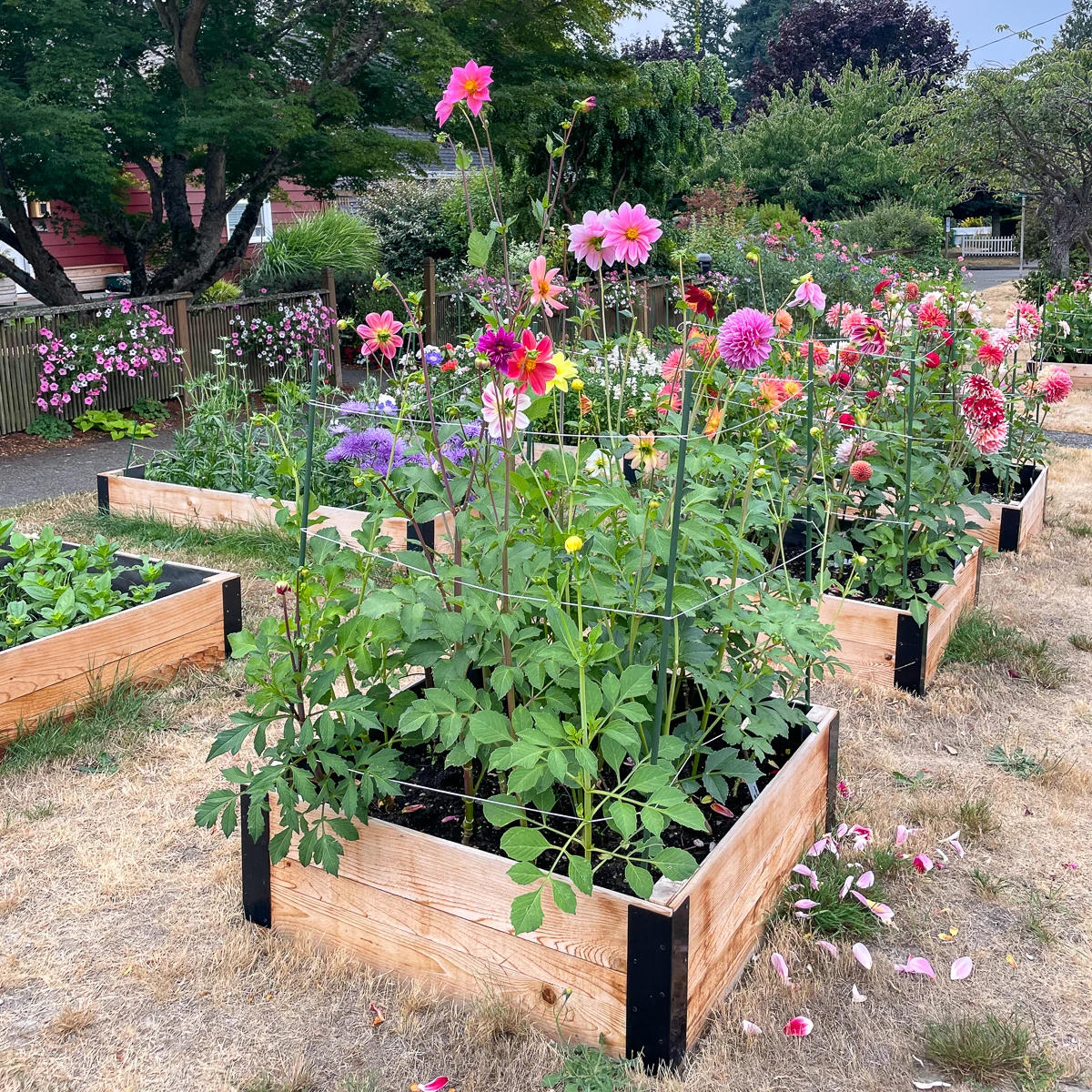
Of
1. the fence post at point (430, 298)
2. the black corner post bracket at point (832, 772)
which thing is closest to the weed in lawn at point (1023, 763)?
the black corner post bracket at point (832, 772)

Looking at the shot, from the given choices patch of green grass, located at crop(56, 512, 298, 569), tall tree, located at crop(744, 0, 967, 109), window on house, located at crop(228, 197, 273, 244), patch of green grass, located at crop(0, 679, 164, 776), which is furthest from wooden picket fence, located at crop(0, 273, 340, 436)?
tall tree, located at crop(744, 0, 967, 109)

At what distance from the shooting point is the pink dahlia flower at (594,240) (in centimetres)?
189

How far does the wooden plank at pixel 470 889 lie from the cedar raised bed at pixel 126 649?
1.29 meters

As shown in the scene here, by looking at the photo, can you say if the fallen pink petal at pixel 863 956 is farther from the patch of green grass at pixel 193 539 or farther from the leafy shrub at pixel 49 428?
the leafy shrub at pixel 49 428

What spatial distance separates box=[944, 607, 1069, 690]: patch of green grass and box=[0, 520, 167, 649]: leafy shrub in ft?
8.66

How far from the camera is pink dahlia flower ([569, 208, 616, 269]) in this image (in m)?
1.89

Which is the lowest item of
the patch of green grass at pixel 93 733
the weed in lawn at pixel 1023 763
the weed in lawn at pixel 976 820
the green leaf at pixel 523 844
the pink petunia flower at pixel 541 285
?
the weed in lawn at pixel 976 820

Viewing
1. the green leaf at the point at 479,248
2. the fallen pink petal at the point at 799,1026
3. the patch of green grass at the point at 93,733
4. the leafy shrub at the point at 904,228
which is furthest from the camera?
the leafy shrub at the point at 904,228

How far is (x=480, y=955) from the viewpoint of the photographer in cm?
191

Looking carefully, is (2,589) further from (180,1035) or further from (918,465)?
(918,465)

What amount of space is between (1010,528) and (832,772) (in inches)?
96.4

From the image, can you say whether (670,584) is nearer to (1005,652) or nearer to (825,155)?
(1005,652)

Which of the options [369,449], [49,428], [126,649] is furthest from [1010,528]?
[49,428]

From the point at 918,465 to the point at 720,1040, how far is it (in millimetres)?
2208
